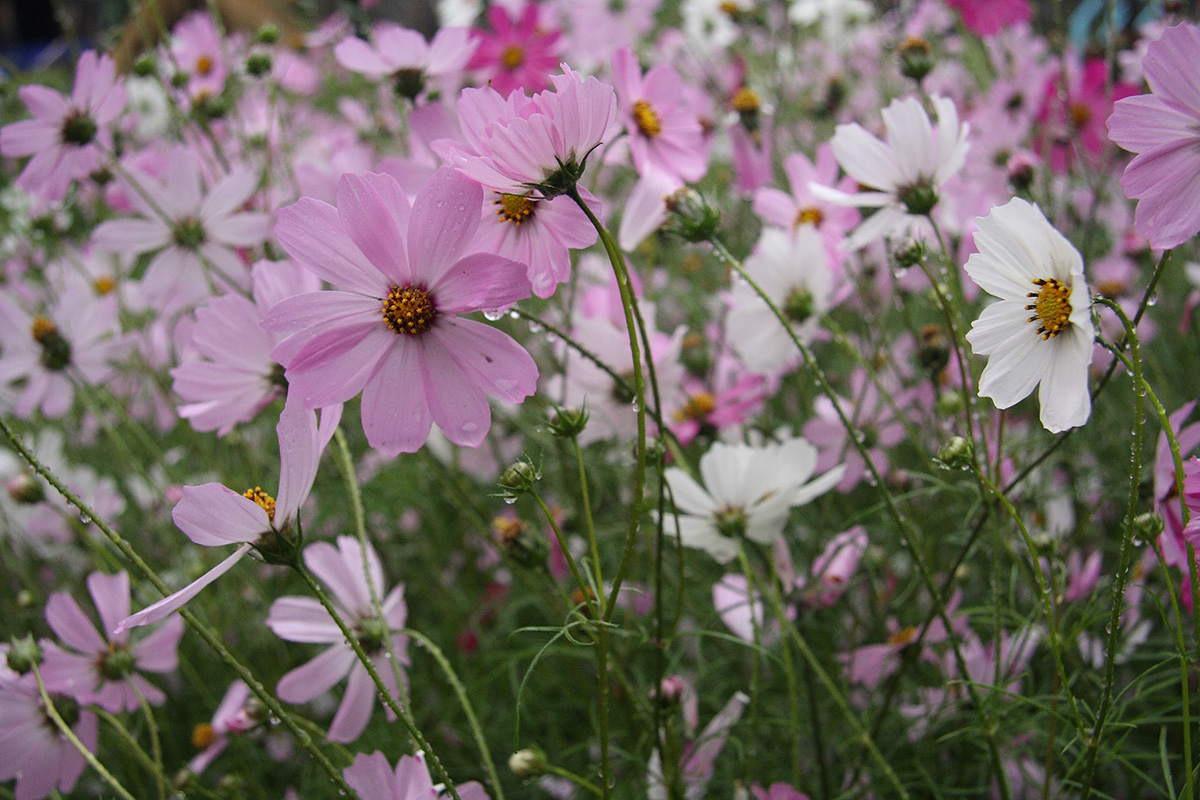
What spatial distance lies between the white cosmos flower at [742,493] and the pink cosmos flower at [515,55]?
0.51 metres

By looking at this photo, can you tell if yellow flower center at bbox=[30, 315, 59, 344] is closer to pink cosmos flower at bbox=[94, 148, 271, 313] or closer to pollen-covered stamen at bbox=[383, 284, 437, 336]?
pink cosmos flower at bbox=[94, 148, 271, 313]

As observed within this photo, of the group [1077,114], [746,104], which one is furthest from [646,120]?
[1077,114]

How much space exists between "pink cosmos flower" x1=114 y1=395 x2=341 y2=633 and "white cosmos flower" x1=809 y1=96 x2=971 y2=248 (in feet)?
1.25

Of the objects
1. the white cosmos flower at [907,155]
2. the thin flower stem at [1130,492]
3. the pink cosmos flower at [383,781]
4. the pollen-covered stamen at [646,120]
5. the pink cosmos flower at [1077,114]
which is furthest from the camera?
the pink cosmos flower at [1077,114]

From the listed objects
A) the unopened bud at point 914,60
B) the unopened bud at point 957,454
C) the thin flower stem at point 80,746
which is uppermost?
the unopened bud at point 914,60

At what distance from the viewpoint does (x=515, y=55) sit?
3.25 feet

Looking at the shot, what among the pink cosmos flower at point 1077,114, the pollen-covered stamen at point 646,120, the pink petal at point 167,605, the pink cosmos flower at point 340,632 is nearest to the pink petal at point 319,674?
the pink cosmos flower at point 340,632

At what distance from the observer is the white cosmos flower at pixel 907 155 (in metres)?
0.56

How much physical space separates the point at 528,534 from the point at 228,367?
0.77 ft

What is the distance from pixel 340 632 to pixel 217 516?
0.21 m

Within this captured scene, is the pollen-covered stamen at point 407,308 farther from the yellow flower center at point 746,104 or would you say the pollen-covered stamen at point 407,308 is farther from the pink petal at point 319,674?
the yellow flower center at point 746,104

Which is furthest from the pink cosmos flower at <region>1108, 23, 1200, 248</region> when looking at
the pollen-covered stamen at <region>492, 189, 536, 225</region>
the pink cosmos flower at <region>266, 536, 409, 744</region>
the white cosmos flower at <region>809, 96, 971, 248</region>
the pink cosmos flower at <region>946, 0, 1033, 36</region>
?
the pink cosmos flower at <region>946, 0, 1033, 36</region>

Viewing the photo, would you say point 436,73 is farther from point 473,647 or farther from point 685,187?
point 473,647

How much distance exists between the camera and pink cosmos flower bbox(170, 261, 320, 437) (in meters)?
0.53
